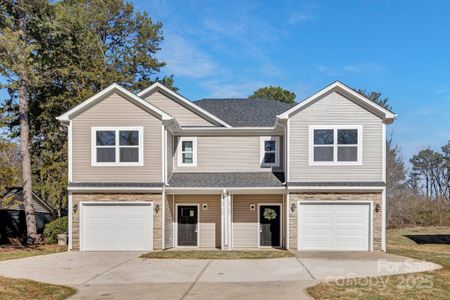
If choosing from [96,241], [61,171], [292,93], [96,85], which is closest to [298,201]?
[96,241]

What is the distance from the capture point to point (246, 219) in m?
20.3

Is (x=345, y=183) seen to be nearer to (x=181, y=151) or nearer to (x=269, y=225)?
(x=269, y=225)

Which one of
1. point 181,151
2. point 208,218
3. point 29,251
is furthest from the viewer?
point 181,151

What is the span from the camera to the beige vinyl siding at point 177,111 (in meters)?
21.6

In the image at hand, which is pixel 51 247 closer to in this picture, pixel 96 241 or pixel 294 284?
pixel 96 241

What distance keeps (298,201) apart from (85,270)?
9.04 metres

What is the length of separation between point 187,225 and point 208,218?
105cm

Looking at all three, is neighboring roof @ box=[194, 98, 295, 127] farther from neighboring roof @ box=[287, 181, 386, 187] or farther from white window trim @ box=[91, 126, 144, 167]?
white window trim @ box=[91, 126, 144, 167]

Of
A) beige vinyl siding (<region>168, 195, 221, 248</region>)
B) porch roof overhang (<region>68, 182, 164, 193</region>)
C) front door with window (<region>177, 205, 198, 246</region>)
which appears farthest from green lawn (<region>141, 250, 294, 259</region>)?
beige vinyl siding (<region>168, 195, 221, 248</region>)

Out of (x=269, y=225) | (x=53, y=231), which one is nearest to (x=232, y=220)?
(x=269, y=225)

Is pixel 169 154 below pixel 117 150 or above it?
below

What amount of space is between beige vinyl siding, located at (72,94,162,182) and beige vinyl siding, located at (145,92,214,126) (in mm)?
3415

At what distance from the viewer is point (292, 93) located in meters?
47.7

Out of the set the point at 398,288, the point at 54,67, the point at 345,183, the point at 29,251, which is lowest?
the point at 29,251
